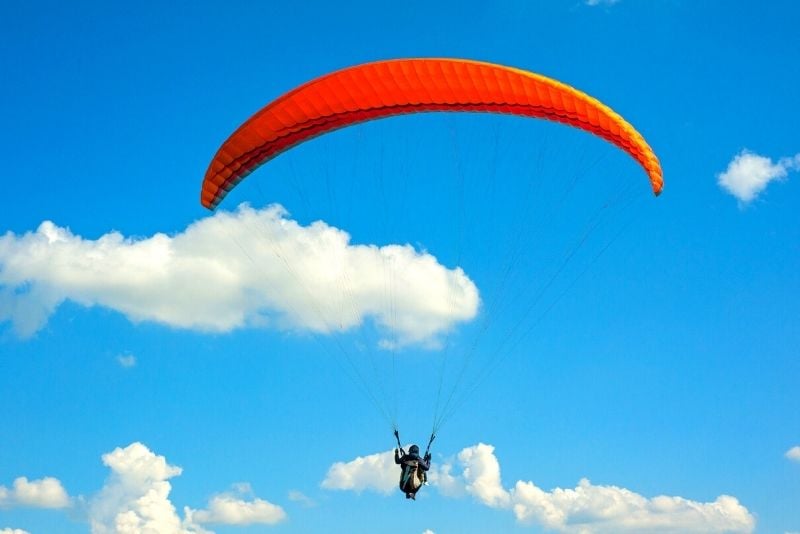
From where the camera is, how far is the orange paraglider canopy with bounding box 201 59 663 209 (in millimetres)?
23391

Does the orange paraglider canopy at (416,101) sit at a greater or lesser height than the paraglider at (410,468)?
greater

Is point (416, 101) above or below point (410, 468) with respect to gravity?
above

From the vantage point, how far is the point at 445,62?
914 inches

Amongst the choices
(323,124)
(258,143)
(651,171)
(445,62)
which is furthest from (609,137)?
(258,143)

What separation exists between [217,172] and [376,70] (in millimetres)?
5490

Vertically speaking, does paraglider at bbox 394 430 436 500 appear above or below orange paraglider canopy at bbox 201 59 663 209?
below

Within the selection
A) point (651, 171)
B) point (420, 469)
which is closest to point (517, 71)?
point (651, 171)

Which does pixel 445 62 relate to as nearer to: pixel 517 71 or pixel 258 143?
pixel 517 71

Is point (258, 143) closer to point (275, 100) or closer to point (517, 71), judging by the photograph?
point (275, 100)

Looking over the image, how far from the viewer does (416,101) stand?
944 inches

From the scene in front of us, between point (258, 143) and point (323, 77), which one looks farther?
point (258, 143)

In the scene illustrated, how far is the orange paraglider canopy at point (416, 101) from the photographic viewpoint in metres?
23.4

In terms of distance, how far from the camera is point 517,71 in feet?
76.8

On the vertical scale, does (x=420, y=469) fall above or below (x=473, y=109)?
below
